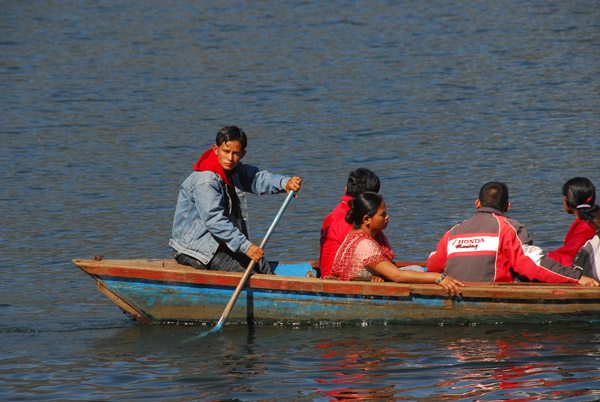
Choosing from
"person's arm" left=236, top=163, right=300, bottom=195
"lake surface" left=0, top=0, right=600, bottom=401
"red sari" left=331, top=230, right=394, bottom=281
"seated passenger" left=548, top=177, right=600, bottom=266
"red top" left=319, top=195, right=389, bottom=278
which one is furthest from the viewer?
"person's arm" left=236, top=163, right=300, bottom=195

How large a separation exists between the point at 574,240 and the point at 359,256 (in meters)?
1.75

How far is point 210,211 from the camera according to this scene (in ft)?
24.9

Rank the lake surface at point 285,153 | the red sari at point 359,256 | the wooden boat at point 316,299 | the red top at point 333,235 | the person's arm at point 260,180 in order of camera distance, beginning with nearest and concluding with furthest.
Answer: the lake surface at point 285,153, the red sari at point 359,256, the wooden boat at point 316,299, the red top at point 333,235, the person's arm at point 260,180

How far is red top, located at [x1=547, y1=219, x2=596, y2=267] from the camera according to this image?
759 cm

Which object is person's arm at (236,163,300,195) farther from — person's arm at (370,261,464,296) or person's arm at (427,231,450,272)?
person's arm at (427,231,450,272)

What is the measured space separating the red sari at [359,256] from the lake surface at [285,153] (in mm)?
482

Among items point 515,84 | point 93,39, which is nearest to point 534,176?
point 515,84

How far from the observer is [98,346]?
24.9 ft

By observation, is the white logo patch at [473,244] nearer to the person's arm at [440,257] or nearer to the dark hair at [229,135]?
the person's arm at [440,257]

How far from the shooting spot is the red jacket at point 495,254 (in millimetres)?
7250

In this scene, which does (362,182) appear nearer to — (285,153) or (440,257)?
(440,257)

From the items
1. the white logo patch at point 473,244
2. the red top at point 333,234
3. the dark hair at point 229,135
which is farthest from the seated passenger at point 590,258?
the dark hair at point 229,135

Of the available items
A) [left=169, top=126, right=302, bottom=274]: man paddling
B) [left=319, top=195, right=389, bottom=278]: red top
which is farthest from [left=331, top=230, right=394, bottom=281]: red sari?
[left=169, top=126, right=302, bottom=274]: man paddling

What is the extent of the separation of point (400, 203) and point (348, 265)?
473 centimetres
